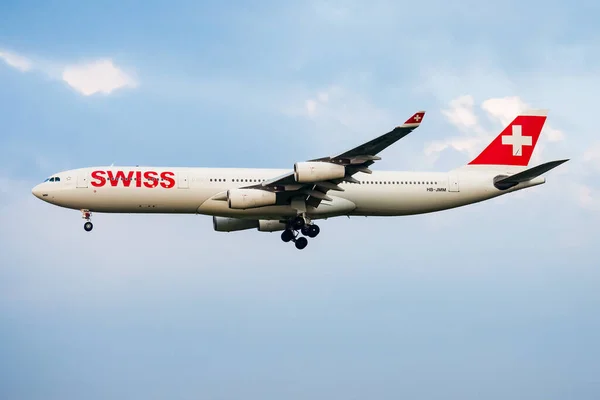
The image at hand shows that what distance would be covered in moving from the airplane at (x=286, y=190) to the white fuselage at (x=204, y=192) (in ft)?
0.17

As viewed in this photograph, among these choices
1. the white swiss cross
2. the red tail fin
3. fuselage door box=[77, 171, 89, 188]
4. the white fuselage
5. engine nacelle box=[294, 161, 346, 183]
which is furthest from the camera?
the white swiss cross

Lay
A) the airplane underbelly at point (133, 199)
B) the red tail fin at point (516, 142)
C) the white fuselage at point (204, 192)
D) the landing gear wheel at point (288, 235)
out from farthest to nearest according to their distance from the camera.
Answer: the red tail fin at point (516, 142) < the landing gear wheel at point (288, 235) < the white fuselage at point (204, 192) < the airplane underbelly at point (133, 199)

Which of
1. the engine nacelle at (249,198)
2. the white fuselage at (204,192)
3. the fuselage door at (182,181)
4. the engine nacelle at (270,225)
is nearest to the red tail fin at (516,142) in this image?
the white fuselage at (204,192)

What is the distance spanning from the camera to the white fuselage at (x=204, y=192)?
52.5 m

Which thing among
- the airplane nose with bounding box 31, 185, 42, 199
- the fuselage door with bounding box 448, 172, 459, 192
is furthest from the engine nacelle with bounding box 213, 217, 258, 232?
the fuselage door with bounding box 448, 172, 459, 192

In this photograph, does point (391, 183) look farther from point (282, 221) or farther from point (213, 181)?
point (213, 181)

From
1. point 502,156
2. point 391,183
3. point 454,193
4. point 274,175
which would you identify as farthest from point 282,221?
point 502,156

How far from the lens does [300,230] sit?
181 feet

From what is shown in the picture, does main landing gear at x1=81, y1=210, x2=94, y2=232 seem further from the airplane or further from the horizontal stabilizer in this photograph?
the horizontal stabilizer

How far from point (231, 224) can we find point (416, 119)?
15784 mm

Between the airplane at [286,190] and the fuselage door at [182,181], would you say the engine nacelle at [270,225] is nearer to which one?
the airplane at [286,190]

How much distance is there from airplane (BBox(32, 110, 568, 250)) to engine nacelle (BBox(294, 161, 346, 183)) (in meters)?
0.05

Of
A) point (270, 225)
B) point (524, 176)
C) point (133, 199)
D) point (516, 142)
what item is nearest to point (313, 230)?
point (270, 225)

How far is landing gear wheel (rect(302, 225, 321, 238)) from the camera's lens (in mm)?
55156
